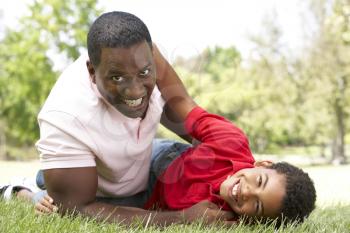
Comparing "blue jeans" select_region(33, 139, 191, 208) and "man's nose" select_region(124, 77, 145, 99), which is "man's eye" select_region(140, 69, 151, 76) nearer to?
"man's nose" select_region(124, 77, 145, 99)

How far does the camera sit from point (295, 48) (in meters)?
23.4

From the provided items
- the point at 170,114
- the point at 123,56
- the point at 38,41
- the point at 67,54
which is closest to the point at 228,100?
the point at 67,54

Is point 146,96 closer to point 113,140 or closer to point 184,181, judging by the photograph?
point 113,140

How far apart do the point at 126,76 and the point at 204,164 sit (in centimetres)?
85

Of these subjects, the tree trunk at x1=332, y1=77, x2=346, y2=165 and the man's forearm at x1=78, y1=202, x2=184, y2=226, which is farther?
the tree trunk at x1=332, y1=77, x2=346, y2=165

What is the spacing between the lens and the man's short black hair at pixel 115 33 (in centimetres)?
247

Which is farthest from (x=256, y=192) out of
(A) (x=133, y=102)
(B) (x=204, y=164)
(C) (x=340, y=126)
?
(C) (x=340, y=126)

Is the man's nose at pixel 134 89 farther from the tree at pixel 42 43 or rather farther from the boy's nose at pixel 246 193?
the tree at pixel 42 43

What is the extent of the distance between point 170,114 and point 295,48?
2112 cm

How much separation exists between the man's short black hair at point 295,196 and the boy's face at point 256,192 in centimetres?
3

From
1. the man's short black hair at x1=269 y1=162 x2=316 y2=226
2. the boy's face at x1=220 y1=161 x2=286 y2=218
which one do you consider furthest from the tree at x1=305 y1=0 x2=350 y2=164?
the boy's face at x1=220 y1=161 x2=286 y2=218

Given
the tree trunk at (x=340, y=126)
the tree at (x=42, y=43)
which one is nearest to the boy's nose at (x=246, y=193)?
the tree at (x=42, y=43)

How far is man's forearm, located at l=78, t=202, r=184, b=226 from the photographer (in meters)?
2.61

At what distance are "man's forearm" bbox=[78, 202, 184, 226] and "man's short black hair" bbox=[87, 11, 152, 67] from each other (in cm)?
77
